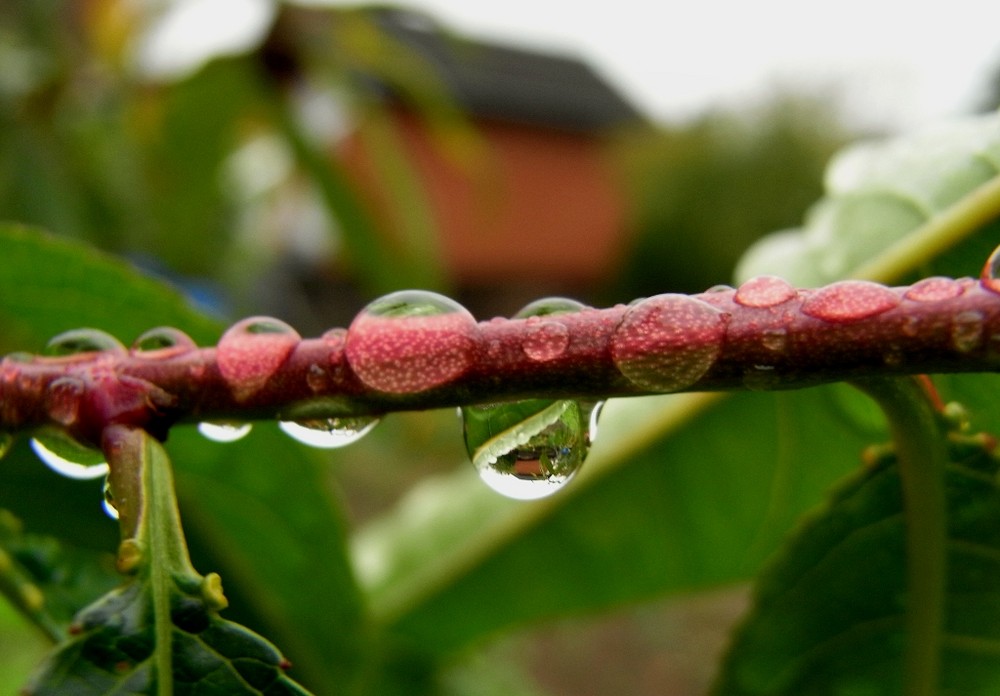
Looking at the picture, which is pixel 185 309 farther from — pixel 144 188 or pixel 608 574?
pixel 144 188

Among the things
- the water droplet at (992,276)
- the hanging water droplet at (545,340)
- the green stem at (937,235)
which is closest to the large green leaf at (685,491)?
the green stem at (937,235)

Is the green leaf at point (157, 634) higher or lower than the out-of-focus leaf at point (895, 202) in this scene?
lower

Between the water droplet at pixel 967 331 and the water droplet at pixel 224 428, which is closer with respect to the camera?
the water droplet at pixel 967 331

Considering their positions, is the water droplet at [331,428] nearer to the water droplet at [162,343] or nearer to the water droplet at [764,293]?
the water droplet at [162,343]

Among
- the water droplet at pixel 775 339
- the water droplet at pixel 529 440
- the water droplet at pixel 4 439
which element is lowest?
the water droplet at pixel 775 339

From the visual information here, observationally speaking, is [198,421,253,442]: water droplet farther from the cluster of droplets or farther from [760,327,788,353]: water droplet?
[760,327,788,353]: water droplet

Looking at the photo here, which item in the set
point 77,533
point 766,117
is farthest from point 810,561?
point 766,117

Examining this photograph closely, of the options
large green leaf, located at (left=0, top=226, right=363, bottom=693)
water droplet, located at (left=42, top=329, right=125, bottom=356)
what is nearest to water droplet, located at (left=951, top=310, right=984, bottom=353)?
water droplet, located at (left=42, top=329, right=125, bottom=356)

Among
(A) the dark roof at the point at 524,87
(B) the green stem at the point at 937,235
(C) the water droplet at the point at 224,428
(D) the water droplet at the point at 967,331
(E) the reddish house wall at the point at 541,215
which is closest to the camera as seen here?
(D) the water droplet at the point at 967,331

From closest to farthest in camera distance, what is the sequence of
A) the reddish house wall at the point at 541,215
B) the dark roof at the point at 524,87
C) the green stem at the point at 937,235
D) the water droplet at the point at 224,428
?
the water droplet at the point at 224,428 → the green stem at the point at 937,235 → the reddish house wall at the point at 541,215 → the dark roof at the point at 524,87
